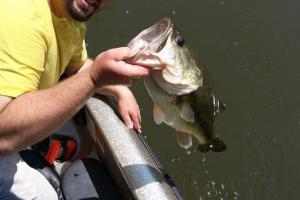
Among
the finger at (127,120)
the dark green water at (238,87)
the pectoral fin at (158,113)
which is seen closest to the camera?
the pectoral fin at (158,113)

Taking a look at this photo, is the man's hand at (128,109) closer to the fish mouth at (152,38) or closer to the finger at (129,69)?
the fish mouth at (152,38)

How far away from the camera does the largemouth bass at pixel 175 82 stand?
84.0 inches

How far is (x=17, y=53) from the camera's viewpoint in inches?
83.3

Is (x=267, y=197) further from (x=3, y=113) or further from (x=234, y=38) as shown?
(x=3, y=113)

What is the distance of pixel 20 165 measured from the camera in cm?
251

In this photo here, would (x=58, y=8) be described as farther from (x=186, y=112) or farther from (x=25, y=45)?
(x=186, y=112)

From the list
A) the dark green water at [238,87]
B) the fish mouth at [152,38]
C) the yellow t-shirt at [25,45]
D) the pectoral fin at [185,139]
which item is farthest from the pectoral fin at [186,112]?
the dark green water at [238,87]

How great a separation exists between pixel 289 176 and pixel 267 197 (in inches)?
11.9

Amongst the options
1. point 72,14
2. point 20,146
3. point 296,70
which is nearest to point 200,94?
point 72,14

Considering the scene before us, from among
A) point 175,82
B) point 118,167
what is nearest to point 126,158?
point 118,167

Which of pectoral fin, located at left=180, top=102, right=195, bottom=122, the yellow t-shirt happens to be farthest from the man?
pectoral fin, located at left=180, top=102, right=195, bottom=122

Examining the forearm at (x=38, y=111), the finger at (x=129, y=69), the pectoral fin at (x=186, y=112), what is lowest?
the pectoral fin at (x=186, y=112)

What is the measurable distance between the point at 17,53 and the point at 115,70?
1.32ft

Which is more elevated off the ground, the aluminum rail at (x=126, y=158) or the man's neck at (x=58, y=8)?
the man's neck at (x=58, y=8)
